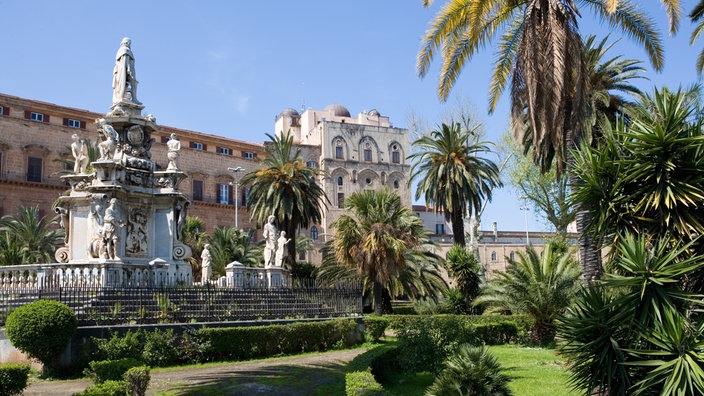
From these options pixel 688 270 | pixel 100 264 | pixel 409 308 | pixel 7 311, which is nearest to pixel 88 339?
pixel 7 311

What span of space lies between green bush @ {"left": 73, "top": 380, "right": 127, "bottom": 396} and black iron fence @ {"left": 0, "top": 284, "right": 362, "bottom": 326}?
21.9 feet

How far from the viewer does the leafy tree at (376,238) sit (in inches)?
1033

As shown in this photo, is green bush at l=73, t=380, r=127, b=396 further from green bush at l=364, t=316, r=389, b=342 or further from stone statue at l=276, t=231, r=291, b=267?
stone statue at l=276, t=231, r=291, b=267

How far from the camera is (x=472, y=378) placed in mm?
9523

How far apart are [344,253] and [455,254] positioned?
575cm

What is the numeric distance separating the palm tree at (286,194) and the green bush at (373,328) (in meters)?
12.9

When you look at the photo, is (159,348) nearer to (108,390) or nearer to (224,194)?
(108,390)

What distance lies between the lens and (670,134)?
884cm

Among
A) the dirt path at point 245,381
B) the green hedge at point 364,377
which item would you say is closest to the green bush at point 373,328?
the dirt path at point 245,381

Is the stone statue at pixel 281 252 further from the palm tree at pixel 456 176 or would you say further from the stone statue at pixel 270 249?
the palm tree at pixel 456 176

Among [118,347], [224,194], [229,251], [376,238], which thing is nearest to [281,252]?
[376,238]

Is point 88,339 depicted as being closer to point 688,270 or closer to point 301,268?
point 688,270

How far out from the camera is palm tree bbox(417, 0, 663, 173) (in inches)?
598

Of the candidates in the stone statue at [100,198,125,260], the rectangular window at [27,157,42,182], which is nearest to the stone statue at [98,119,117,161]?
the stone statue at [100,198,125,260]
